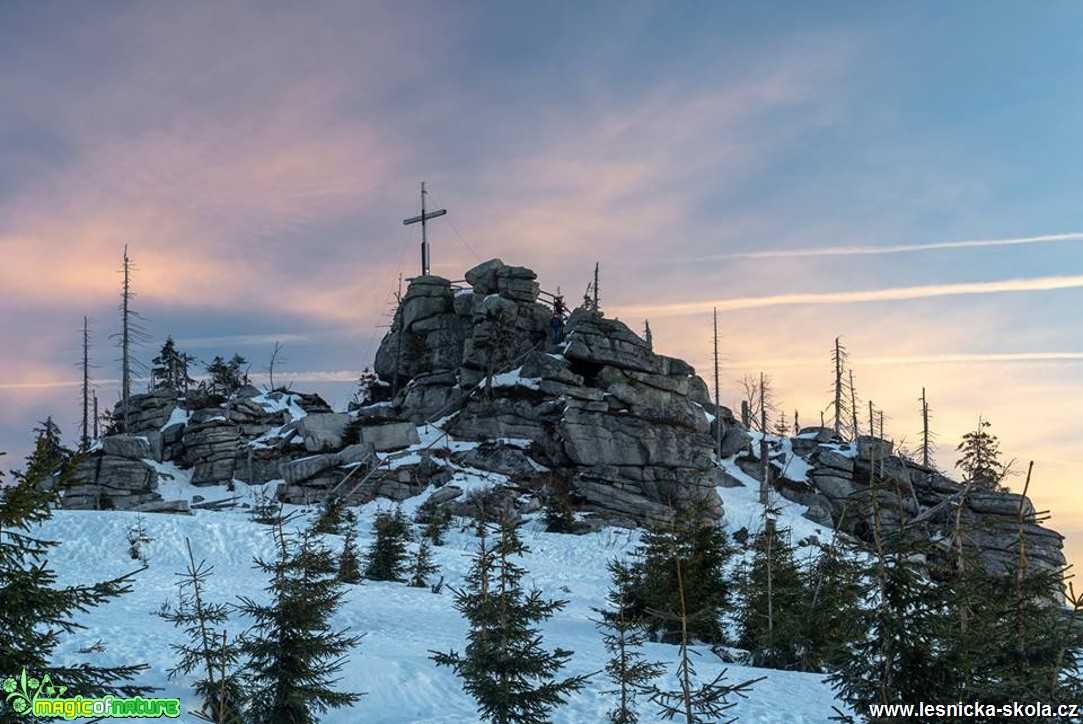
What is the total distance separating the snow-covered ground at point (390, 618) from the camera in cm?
1377

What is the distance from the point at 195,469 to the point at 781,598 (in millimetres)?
39723

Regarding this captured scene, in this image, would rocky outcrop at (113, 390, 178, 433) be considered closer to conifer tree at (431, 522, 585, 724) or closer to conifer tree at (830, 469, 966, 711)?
conifer tree at (431, 522, 585, 724)

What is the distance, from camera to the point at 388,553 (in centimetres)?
2695

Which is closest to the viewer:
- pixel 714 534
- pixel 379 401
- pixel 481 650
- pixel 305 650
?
pixel 481 650

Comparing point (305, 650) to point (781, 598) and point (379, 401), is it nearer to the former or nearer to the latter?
point (781, 598)

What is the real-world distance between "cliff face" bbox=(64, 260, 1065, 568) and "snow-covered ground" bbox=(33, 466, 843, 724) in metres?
4.73

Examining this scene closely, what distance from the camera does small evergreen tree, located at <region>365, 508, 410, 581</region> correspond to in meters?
26.8

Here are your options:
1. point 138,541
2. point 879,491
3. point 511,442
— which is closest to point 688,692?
point 138,541

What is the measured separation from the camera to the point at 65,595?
6699 millimetres

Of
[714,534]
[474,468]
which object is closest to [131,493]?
[474,468]

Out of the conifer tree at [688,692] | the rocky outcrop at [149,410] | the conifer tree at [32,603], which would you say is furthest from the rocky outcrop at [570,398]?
the conifer tree at [32,603]

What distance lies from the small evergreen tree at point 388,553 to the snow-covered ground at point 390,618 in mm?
1158

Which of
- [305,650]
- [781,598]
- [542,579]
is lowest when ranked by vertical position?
[542,579]

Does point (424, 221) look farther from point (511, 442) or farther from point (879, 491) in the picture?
point (879, 491)
